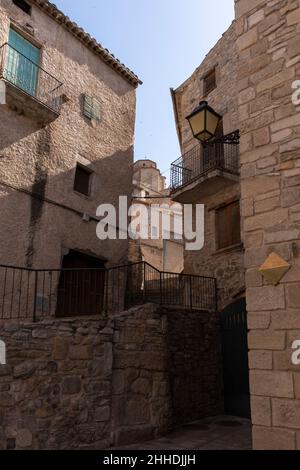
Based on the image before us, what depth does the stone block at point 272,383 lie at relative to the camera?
3.61 metres

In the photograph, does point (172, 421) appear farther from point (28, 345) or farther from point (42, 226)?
point (42, 226)

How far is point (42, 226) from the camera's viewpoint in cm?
960

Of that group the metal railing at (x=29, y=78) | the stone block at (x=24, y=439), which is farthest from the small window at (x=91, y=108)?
the stone block at (x=24, y=439)

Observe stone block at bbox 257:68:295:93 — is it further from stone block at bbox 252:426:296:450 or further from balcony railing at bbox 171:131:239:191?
balcony railing at bbox 171:131:239:191

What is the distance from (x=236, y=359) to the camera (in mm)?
9914

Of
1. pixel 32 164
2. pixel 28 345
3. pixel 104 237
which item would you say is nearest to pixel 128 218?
pixel 104 237

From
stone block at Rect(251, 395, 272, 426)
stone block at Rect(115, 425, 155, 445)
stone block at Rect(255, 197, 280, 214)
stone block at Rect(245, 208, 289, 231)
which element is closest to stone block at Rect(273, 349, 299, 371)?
stone block at Rect(251, 395, 272, 426)

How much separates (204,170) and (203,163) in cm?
98

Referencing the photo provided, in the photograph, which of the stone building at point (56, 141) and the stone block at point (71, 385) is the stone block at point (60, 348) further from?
the stone building at point (56, 141)

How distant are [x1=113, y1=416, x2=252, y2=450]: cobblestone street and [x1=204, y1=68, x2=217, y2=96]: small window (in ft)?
32.8

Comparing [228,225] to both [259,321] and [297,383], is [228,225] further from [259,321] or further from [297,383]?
[297,383]

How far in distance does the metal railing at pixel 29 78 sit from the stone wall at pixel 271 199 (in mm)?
6286

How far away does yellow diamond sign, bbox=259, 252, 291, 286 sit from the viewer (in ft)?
12.6

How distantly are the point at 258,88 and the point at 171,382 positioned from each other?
6.13 metres
